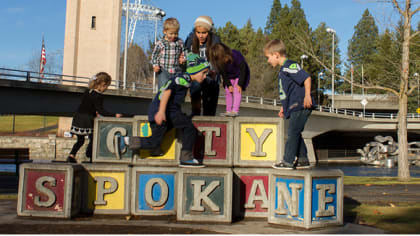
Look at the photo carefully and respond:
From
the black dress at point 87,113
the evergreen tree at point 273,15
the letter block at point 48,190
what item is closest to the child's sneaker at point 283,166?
the letter block at point 48,190

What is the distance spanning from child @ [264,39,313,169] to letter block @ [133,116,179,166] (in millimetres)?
1591

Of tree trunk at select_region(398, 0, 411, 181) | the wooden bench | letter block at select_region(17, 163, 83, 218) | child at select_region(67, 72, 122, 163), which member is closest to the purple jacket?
child at select_region(67, 72, 122, 163)

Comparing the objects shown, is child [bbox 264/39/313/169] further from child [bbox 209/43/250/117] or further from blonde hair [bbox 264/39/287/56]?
child [bbox 209/43/250/117]

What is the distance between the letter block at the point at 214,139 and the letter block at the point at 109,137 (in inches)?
42.5

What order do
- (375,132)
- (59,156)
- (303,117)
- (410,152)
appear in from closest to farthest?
1. (303,117)
2. (59,156)
3. (410,152)
4. (375,132)

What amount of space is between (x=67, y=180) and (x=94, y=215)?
0.70 meters

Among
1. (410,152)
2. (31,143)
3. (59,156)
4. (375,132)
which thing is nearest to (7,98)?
(59,156)

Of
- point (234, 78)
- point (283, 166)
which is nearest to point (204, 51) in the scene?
point (234, 78)

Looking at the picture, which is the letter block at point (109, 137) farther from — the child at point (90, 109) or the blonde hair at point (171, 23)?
the blonde hair at point (171, 23)

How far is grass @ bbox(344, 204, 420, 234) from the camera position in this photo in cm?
529

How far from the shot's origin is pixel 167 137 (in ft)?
20.9

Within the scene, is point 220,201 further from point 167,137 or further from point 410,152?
point 410,152

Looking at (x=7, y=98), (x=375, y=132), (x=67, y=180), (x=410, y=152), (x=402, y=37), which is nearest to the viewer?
(x=67, y=180)

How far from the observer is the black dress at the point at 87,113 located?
24.5ft
